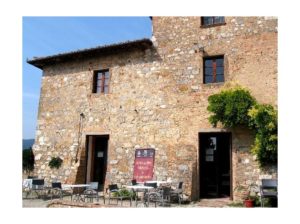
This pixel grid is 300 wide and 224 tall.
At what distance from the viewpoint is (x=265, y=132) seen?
9.57 meters

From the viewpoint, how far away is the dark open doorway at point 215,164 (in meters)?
11.1

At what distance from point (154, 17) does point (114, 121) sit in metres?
4.07

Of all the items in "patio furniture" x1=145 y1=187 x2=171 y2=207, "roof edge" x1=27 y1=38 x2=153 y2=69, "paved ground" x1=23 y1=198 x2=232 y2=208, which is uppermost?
"roof edge" x1=27 y1=38 x2=153 y2=69

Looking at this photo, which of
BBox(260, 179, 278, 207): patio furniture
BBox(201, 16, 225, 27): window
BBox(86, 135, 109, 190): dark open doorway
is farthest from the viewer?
BBox(86, 135, 109, 190): dark open doorway

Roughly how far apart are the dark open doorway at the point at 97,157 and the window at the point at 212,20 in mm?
5500

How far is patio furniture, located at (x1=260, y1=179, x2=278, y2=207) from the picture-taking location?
30.1ft

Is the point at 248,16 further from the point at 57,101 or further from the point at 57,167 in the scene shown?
the point at 57,167

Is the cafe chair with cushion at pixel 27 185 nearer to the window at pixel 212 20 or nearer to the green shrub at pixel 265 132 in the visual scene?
the green shrub at pixel 265 132

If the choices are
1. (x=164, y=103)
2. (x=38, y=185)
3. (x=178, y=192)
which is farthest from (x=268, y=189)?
(x=38, y=185)

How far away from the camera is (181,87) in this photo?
1152cm

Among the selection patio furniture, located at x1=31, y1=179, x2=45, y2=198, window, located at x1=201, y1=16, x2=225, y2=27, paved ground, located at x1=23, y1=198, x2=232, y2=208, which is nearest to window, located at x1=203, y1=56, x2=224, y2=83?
window, located at x1=201, y1=16, x2=225, y2=27

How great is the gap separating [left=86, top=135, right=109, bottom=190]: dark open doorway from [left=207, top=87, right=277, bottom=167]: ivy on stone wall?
466cm

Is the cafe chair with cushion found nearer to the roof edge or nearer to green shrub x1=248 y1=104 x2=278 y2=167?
the roof edge
